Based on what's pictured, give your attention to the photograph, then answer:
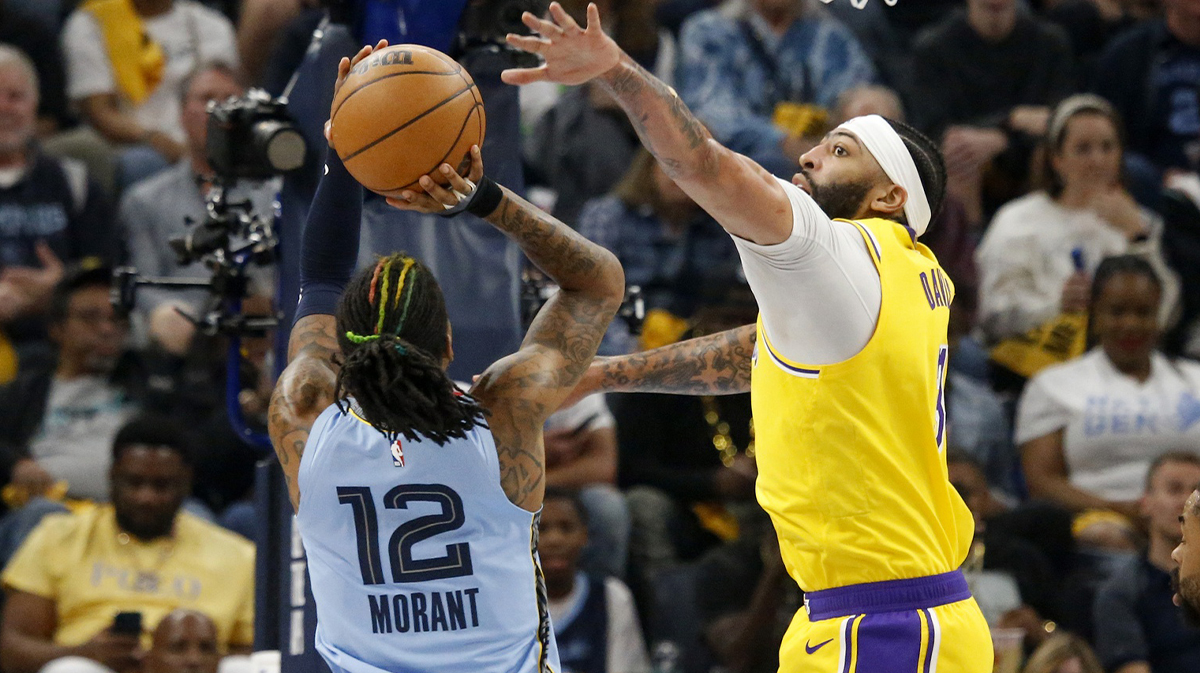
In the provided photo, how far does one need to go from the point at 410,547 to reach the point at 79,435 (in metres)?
4.89

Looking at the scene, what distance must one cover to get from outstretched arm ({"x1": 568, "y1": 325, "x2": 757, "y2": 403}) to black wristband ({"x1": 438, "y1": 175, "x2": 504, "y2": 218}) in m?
0.77

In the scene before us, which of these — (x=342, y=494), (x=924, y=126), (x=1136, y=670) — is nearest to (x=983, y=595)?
(x=1136, y=670)

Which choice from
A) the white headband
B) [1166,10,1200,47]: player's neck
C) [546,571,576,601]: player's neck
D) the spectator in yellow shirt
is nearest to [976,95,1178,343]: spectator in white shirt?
[1166,10,1200,47]: player's neck

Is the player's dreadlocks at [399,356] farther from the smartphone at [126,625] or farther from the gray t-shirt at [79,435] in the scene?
the gray t-shirt at [79,435]

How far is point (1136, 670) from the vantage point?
7137mm

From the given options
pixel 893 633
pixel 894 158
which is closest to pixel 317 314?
pixel 894 158

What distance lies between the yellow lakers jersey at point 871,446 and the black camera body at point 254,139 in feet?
7.02

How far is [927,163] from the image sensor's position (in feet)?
14.0

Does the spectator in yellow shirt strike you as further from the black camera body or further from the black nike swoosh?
the black nike swoosh

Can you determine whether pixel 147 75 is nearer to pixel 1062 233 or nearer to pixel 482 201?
pixel 1062 233

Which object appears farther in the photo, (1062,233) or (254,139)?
(1062,233)

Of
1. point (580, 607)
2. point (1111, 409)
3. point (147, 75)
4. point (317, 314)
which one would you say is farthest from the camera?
point (147, 75)

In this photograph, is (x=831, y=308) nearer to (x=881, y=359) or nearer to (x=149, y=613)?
(x=881, y=359)

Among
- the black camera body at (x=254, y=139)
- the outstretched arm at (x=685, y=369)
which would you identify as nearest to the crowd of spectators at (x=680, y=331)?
the black camera body at (x=254, y=139)
